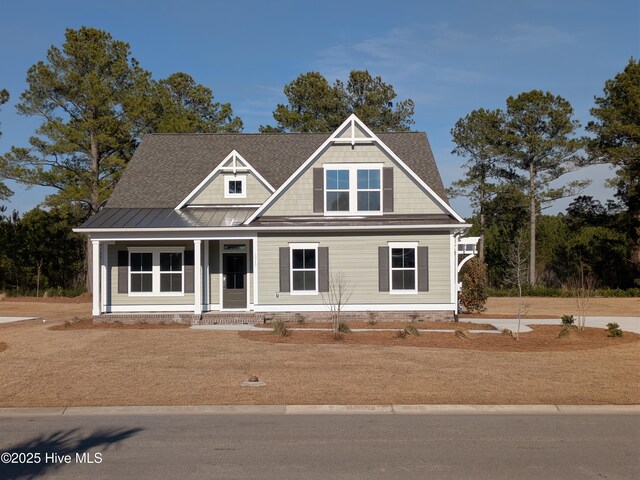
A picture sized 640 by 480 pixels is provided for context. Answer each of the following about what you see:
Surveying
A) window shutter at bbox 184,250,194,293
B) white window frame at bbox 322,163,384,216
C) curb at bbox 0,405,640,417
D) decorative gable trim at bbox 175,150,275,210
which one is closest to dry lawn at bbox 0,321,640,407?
curb at bbox 0,405,640,417

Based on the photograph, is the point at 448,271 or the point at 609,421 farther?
the point at 448,271

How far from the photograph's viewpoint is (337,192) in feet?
77.3

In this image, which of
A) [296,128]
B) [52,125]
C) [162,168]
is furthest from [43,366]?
[296,128]

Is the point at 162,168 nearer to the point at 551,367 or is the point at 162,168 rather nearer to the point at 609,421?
the point at 551,367

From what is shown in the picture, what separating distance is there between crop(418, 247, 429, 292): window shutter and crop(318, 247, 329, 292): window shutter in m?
3.06

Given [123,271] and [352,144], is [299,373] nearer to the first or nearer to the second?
[352,144]

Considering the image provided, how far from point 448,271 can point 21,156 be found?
90.2 feet

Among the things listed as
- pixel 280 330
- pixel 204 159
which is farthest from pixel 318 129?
pixel 280 330

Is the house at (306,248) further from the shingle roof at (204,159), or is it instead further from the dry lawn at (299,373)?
the dry lawn at (299,373)

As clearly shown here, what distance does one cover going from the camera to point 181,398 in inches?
449

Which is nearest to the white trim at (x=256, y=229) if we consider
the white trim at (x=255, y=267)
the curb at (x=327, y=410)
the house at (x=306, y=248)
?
the house at (x=306, y=248)

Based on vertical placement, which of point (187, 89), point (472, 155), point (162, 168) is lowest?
point (162, 168)

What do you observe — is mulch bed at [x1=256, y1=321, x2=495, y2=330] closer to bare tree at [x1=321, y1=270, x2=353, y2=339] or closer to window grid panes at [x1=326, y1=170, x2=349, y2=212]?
bare tree at [x1=321, y1=270, x2=353, y2=339]

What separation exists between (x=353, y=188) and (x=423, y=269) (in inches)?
142
